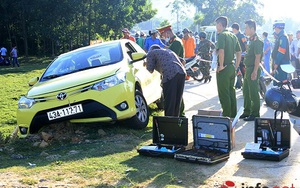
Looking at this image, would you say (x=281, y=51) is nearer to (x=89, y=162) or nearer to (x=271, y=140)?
(x=271, y=140)

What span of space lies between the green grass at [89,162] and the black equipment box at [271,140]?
2.79 feet

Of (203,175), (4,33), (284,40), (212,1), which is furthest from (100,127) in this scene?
A: (212,1)

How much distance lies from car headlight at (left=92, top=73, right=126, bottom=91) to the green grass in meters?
0.86

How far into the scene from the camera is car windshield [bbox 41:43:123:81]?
802 cm

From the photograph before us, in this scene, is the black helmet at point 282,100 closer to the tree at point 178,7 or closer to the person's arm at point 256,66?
the person's arm at point 256,66

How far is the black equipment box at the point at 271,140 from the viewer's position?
19.0 ft

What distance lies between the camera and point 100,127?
25.9 ft

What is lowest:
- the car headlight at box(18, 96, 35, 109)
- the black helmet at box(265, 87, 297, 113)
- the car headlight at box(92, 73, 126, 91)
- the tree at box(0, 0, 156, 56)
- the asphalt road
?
the asphalt road

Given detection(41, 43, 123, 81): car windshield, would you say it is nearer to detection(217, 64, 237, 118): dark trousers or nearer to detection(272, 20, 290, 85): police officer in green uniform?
detection(217, 64, 237, 118): dark trousers

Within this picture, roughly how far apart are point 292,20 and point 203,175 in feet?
419

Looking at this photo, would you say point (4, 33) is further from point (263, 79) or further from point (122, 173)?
point (122, 173)

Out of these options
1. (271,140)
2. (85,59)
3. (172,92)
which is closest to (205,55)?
(85,59)

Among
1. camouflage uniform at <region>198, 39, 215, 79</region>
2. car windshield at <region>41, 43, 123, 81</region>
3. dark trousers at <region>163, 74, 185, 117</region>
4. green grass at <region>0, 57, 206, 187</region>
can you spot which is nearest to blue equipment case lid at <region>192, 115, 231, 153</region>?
green grass at <region>0, 57, 206, 187</region>

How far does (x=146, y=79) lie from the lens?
27.8ft
